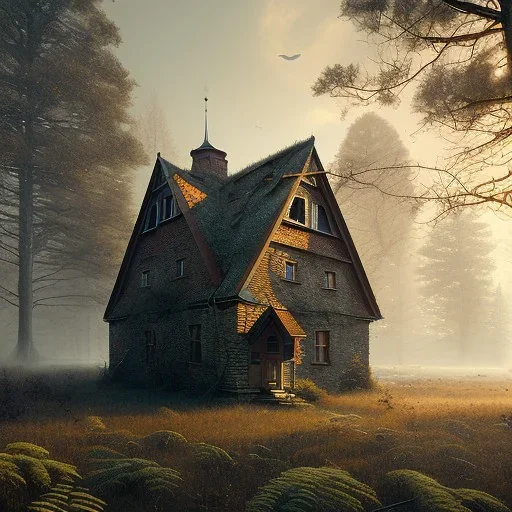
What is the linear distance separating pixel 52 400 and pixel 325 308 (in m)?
11.3

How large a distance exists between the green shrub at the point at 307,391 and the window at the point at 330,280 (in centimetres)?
483

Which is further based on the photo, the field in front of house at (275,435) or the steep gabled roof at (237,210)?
the steep gabled roof at (237,210)

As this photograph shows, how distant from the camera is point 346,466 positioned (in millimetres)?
7379

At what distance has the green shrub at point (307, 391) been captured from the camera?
16844 millimetres

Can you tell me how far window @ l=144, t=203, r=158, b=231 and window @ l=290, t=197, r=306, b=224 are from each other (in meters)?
6.89

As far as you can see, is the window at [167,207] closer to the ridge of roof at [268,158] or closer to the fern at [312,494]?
the ridge of roof at [268,158]

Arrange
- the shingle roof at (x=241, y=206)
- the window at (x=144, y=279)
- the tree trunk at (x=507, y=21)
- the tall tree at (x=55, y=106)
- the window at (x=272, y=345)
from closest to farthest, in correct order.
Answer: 1. the tree trunk at (x=507, y=21)
2. the window at (x=272, y=345)
3. the shingle roof at (x=241, y=206)
4. the window at (x=144, y=279)
5. the tall tree at (x=55, y=106)

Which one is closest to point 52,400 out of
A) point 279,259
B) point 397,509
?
point 279,259

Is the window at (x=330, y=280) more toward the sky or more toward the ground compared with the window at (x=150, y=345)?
more toward the sky

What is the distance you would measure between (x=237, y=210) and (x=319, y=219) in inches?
152

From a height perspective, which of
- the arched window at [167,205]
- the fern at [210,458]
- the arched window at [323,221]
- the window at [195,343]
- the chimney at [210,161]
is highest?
the chimney at [210,161]

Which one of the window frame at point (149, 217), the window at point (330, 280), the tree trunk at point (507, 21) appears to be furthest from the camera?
the window frame at point (149, 217)

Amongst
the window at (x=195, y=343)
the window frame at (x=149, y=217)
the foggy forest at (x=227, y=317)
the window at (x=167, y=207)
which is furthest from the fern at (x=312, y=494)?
the window frame at (x=149, y=217)

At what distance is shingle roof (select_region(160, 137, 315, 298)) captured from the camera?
667 inches
